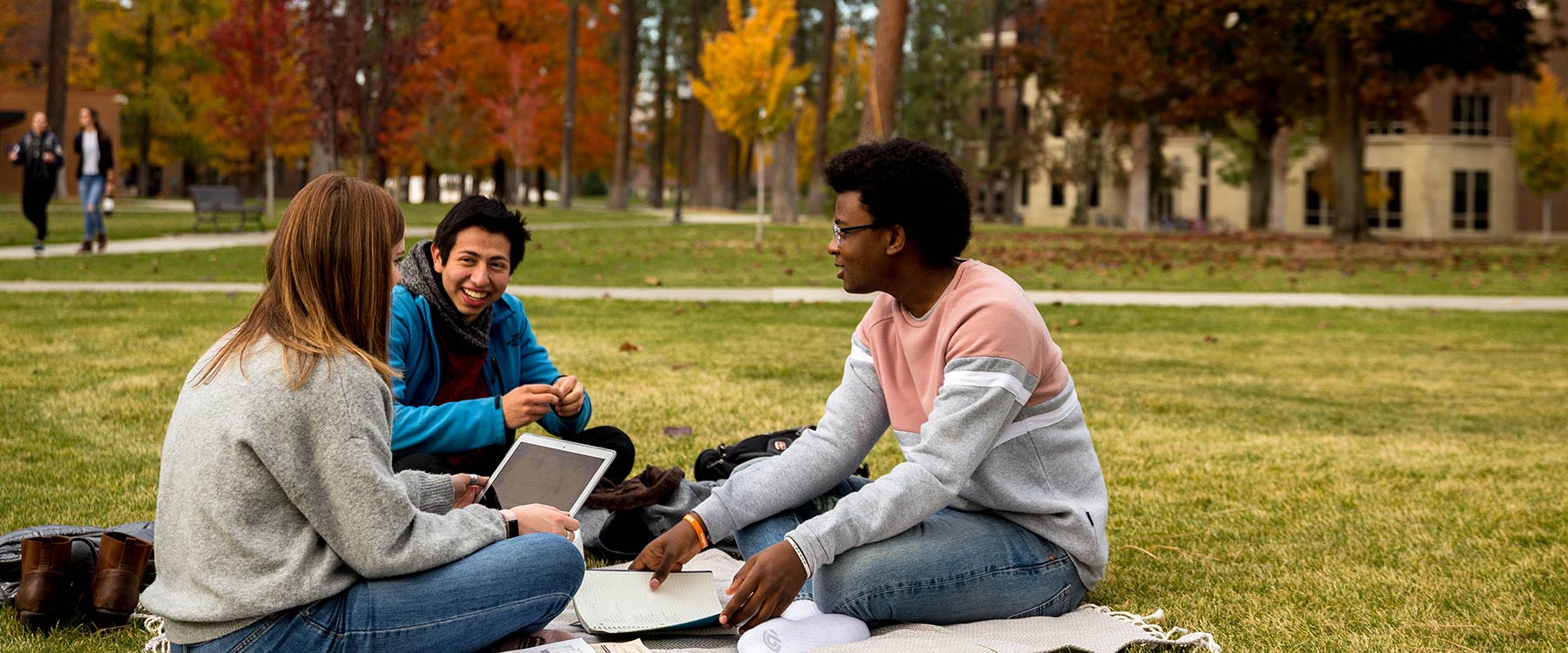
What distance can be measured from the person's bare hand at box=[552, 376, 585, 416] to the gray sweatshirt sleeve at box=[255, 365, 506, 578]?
1330 mm

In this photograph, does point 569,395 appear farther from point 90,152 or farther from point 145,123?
point 145,123

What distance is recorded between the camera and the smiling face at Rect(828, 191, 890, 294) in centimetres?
344

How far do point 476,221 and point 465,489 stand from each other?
109cm

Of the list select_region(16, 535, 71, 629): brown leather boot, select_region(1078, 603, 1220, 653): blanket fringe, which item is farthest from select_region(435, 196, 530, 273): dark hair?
select_region(1078, 603, 1220, 653): blanket fringe

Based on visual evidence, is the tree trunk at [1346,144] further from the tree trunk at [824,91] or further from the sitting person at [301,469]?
the sitting person at [301,469]

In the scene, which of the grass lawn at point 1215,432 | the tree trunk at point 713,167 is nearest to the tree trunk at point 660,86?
the tree trunk at point 713,167

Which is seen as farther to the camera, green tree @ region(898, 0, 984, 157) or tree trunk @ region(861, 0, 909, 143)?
green tree @ region(898, 0, 984, 157)

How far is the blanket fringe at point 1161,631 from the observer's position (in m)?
3.62

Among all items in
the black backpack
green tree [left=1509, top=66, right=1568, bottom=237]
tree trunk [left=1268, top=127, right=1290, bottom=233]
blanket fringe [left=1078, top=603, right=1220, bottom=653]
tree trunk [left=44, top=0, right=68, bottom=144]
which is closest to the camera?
blanket fringe [left=1078, top=603, right=1220, bottom=653]

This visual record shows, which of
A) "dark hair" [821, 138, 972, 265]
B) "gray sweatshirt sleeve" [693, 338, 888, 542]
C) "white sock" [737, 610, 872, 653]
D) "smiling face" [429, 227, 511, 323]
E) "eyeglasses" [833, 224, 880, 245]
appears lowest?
"white sock" [737, 610, 872, 653]

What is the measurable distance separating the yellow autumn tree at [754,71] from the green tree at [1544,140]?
113 ft

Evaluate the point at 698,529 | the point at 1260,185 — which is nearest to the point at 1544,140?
the point at 1260,185

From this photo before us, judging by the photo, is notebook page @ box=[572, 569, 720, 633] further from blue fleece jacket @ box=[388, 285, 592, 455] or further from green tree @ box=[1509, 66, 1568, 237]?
green tree @ box=[1509, 66, 1568, 237]

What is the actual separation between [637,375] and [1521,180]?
52.9 meters
